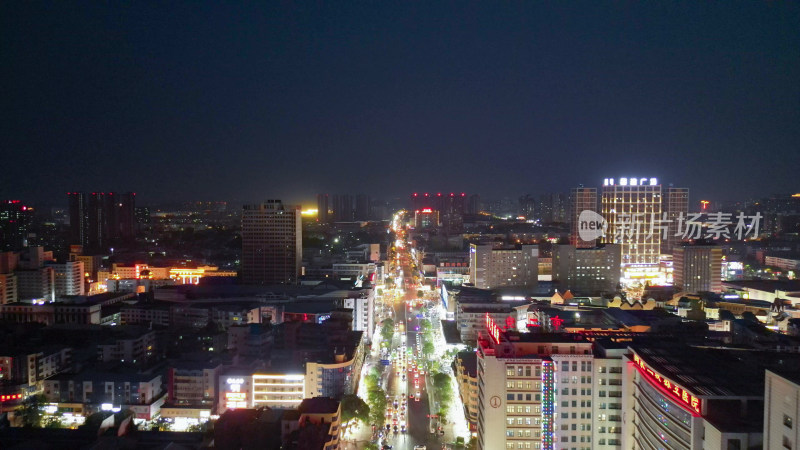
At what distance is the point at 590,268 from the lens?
18438mm

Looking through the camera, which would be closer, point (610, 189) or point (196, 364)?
point (196, 364)

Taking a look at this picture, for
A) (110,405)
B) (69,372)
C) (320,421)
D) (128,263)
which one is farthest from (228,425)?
(128,263)

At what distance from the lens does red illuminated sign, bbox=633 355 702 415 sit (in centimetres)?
445

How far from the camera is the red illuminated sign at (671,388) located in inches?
175

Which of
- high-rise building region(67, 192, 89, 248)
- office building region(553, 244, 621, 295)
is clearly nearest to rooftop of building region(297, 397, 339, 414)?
office building region(553, 244, 621, 295)

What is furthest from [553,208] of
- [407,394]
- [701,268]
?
[407,394]

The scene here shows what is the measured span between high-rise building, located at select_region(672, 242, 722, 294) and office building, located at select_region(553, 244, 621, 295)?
1.95 metres

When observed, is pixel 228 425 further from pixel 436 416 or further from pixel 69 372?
pixel 69 372

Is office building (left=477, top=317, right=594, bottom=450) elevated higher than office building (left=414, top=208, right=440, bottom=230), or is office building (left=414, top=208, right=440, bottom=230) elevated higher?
office building (left=414, top=208, right=440, bottom=230)

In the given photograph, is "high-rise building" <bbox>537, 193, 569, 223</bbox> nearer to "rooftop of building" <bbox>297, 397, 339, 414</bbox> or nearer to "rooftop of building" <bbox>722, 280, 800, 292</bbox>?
"rooftop of building" <bbox>722, 280, 800, 292</bbox>

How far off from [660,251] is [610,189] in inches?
120

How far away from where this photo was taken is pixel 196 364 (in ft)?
30.4

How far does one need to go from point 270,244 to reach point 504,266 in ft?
25.4

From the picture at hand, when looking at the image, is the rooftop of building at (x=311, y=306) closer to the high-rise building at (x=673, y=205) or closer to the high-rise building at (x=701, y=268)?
the high-rise building at (x=701, y=268)
